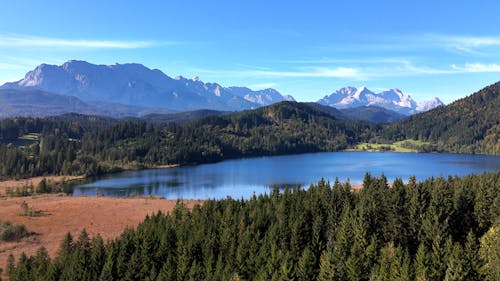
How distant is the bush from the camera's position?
69375 mm

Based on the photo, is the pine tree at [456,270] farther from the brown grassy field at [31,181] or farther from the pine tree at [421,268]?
the brown grassy field at [31,181]

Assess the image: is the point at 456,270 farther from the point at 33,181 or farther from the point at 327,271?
the point at 33,181

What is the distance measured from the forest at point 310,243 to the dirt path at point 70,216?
13662 millimetres

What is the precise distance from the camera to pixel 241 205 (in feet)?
238

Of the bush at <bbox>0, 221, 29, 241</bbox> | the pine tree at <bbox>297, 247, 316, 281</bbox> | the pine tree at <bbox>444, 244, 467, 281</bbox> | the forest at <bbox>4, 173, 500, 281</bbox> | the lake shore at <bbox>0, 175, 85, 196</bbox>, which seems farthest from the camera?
the lake shore at <bbox>0, 175, 85, 196</bbox>

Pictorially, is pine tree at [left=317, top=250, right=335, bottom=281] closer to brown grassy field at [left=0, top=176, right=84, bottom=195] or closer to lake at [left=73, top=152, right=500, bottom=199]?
lake at [left=73, top=152, right=500, bottom=199]

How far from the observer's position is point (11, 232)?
70.4 meters

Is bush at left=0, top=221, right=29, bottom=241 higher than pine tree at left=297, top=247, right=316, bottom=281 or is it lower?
lower

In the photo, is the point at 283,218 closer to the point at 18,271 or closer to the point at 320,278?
the point at 320,278

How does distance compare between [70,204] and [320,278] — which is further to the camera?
[70,204]

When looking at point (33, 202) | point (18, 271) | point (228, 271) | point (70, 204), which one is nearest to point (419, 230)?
point (228, 271)

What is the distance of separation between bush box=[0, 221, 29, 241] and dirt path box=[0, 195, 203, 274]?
209cm

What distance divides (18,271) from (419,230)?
50.4m

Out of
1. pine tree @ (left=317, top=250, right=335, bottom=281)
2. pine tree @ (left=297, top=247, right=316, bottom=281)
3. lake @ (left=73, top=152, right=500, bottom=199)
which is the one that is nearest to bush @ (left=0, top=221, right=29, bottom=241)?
pine tree @ (left=297, top=247, right=316, bottom=281)
